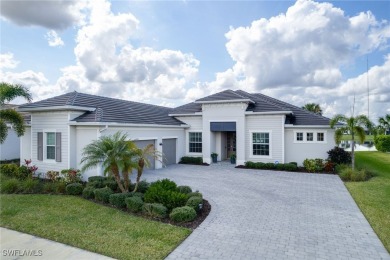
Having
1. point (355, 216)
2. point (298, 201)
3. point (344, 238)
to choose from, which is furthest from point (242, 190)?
point (344, 238)

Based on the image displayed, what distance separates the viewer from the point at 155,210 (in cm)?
895

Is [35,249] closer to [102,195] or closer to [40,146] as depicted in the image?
[102,195]

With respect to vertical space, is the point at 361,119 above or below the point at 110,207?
above

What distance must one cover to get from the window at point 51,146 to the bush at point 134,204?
841cm

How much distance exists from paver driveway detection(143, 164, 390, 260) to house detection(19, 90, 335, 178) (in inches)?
220

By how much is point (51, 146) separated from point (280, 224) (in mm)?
13781

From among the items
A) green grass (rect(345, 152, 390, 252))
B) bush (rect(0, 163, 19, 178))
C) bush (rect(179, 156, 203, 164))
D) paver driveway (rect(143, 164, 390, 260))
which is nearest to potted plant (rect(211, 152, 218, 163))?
bush (rect(179, 156, 203, 164))

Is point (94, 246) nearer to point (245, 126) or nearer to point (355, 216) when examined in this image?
point (355, 216)

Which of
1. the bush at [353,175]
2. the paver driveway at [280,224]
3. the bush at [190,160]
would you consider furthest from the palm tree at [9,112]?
the bush at [353,175]

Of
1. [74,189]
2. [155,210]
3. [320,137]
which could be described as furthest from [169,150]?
[155,210]

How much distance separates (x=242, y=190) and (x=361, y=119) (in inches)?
411

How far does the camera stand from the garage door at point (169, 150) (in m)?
21.2

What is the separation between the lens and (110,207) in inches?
396

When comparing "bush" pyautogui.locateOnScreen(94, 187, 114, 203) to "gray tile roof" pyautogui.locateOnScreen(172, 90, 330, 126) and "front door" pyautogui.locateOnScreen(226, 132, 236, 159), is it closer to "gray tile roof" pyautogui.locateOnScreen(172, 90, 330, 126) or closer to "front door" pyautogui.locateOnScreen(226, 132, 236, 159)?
"gray tile roof" pyautogui.locateOnScreen(172, 90, 330, 126)
